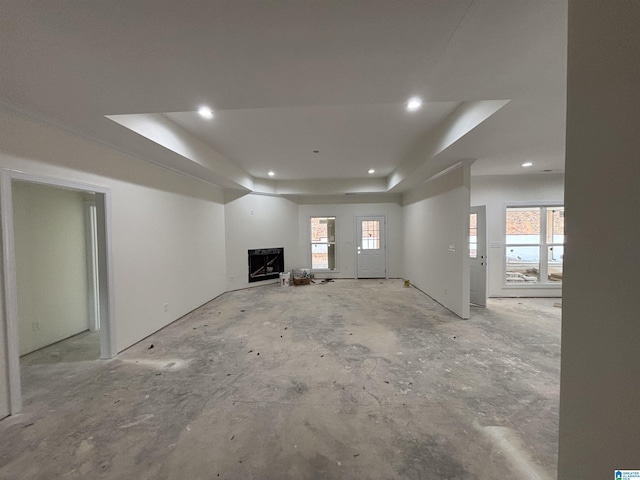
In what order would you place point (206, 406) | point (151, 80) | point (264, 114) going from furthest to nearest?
point (264, 114) < point (206, 406) < point (151, 80)

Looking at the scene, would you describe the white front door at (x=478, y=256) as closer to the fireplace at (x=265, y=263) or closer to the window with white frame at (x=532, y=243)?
the window with white frame at (x=532, y=243)

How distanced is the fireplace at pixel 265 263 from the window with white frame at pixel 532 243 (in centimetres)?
563

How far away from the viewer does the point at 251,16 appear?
1.29m

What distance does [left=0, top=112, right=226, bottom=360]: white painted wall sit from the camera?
7.73 feet

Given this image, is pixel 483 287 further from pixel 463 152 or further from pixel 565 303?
pixel 565 303

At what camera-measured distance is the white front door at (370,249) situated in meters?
7.88

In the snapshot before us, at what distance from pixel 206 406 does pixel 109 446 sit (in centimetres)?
65

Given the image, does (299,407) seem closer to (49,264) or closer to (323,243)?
(49,264)

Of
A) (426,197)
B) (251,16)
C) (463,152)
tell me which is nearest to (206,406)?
(251,16)

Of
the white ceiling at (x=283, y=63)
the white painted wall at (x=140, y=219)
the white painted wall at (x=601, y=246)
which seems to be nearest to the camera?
the white painted wall at (x=601, y=246)

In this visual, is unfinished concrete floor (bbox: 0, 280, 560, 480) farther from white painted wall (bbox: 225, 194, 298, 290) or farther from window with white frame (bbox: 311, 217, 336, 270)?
window with white frame (bbox: 311, 217, 336, 270)

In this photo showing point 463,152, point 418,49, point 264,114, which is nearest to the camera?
point 418,49

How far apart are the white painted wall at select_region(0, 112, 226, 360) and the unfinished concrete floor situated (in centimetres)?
59

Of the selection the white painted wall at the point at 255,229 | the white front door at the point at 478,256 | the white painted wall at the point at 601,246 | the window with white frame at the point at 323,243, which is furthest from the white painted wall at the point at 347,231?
the white painted wall at the point at 601,246
